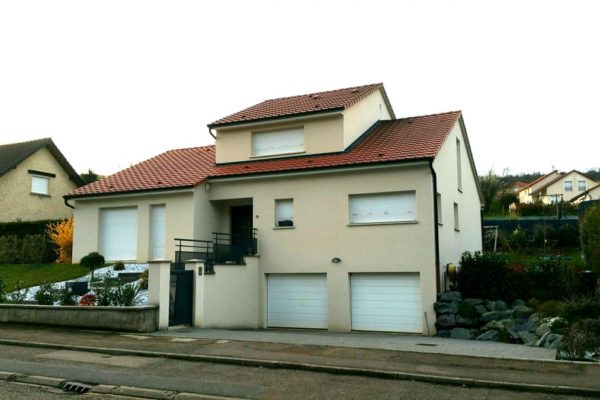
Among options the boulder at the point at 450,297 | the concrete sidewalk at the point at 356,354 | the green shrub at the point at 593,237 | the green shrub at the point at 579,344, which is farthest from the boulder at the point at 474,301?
the green shrub at the point at 579,344

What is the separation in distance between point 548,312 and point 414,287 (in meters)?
3.73

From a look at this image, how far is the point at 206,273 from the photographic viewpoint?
624 inches

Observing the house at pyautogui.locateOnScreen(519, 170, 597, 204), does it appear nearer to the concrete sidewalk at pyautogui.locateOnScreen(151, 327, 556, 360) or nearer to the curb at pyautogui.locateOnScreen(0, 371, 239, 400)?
the concrete sidewalk at pyautogui.locateOnScreen(151, 327, 556, 360)

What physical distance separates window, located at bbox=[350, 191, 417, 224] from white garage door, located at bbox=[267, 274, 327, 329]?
2348mm

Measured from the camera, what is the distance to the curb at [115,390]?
8.13 metres

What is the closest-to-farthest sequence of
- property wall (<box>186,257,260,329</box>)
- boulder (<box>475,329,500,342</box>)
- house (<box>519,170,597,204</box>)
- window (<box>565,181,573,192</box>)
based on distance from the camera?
boulder (<box>475,329,500,342</box>), property wall (<box>186,257,260,329</box>), house (<box>519,170,597,204</box>), window (<box>565,181,573,192</box>)

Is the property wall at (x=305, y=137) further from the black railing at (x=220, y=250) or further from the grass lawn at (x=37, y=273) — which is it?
the grass lawn at (x=37, y=273)

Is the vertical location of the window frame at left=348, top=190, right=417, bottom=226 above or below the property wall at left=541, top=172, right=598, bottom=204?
below

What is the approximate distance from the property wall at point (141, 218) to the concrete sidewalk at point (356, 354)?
593 centimetres

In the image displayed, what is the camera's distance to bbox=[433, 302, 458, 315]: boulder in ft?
51.8

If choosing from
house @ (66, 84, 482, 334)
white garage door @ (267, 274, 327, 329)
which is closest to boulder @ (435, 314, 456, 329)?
house @ (66, 84, 482, 334)

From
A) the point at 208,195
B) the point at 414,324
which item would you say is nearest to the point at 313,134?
the point at 208,195

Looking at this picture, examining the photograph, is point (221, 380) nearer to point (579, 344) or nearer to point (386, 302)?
point (579, 344)

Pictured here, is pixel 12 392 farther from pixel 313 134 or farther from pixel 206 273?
pixel 313 134
